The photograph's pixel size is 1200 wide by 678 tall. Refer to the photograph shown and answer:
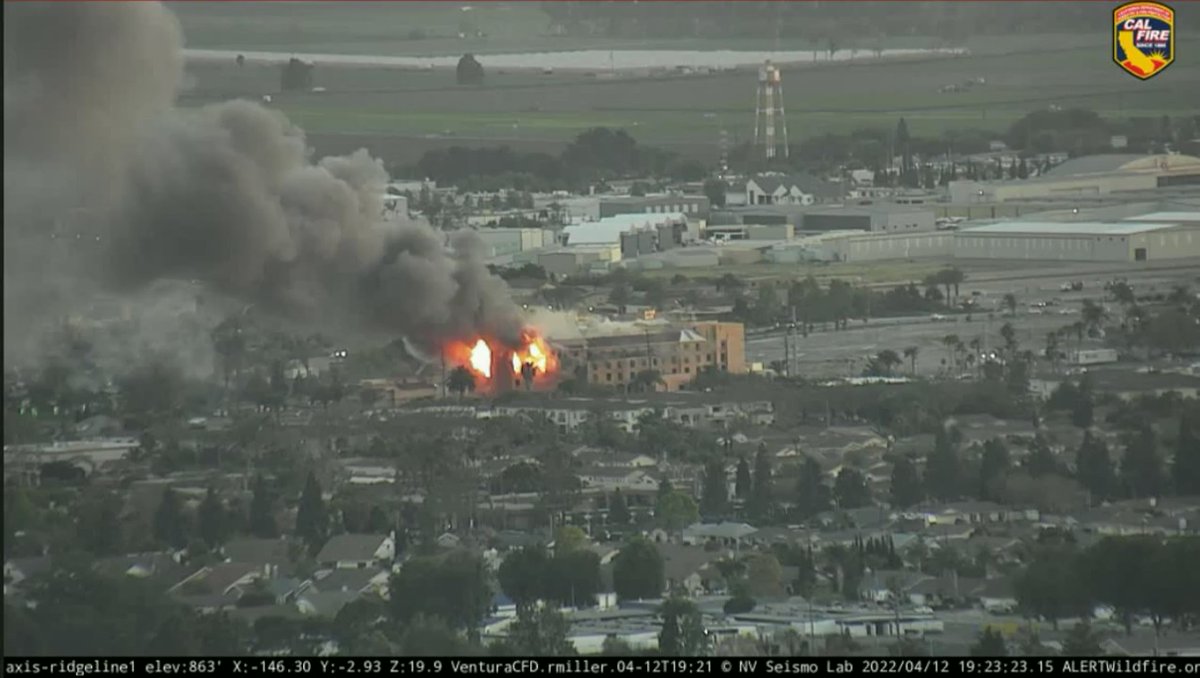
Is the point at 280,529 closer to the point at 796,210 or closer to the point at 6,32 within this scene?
the point at 6,32

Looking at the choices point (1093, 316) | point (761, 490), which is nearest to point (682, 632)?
point (761, 490)

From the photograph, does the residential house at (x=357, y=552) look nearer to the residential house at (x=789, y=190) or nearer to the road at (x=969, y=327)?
the road at (x=969, y=327)

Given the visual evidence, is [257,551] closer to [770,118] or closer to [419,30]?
[770,118]

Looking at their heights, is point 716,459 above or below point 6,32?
below

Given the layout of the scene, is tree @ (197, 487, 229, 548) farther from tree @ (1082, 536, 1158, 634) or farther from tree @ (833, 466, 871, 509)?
tree @ (1082, 536, 1158, 634)

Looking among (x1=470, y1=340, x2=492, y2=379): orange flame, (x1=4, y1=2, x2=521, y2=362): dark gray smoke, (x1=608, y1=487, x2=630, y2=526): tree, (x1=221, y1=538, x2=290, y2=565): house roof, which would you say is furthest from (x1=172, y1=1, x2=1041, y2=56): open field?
(x1=221, y1=538, x2=290, y2=565): house roof

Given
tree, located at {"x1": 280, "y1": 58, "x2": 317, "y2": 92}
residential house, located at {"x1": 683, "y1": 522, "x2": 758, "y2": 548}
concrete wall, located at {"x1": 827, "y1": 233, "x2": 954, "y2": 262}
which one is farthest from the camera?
tree, located at {"x1": 280, "y1": 58, "x2": 317, "y2": 92}
